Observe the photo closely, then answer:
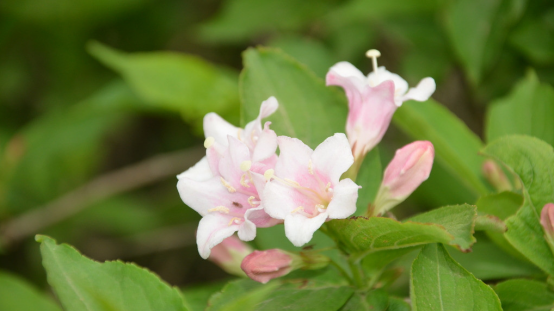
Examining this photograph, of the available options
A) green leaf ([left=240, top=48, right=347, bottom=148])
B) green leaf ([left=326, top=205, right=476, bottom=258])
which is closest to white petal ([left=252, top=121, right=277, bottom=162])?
green leaf ([left=326, top=205, right=476, bottom=258])

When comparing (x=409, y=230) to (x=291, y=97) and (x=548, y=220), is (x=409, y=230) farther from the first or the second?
(x=291, y=97)

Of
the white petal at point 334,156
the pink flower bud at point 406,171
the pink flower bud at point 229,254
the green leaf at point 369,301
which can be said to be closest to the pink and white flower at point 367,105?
the pink flower bud at point 406,171

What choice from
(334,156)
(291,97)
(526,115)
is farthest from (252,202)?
(526,115)

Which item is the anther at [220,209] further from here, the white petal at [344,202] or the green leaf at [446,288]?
the green leaf at [446,288]

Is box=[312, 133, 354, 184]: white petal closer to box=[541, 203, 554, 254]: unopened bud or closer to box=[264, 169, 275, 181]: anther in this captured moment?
box=[264, 169, 275, 181]: anther

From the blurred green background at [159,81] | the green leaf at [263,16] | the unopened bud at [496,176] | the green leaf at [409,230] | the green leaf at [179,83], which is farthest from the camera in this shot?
the green leaf at [263,16]

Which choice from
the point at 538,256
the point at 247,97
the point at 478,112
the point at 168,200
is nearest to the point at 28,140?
the point at 168,200

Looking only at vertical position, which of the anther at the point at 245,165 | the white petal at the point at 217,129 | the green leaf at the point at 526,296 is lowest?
the green leaf at the point at 526,296
